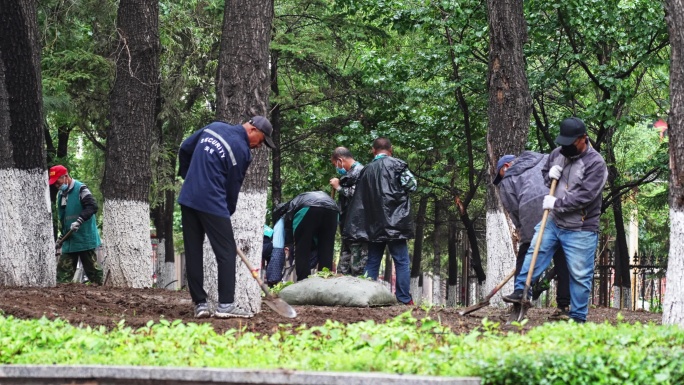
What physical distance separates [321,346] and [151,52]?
8869 mm

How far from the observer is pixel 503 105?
13.3 meters

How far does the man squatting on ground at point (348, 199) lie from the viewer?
13062mm

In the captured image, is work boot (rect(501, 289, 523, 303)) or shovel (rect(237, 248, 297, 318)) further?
work boot (rect(501, 289, 523, 303))

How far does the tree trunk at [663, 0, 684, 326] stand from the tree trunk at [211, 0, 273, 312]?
3.69 m

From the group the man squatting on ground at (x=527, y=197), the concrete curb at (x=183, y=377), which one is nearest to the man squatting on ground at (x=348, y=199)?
the man squatting on ground at (x=527, y=197)

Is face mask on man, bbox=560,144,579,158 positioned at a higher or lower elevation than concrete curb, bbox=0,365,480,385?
higher

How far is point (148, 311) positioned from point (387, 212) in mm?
3755

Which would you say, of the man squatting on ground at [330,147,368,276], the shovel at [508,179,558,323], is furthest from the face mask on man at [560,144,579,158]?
the man squatting on ground at [330,147,368,276]

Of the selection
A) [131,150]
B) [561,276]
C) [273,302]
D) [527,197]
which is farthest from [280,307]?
[131,150]

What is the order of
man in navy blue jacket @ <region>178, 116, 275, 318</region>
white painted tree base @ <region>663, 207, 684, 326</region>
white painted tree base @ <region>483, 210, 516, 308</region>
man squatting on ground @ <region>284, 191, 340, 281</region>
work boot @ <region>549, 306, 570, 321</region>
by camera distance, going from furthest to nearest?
man squatting on ground @ <region>284, 191, 340, 281</region>, white painted tree base @ <region>483, 210, 516, 308</region>, work boot @ <region>549, 306, 570, 321</region>, man in navy blue jacket @ <region>178, 116, 275, 318</region>, white painted tree base @ <region>663, 207, 684, 326</region>

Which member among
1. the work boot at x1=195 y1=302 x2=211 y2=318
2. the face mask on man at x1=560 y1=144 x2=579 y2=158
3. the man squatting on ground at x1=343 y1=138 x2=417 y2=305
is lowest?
the work boot at x1=195 y1=302 x2=211 y2=318

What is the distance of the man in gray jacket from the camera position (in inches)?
368

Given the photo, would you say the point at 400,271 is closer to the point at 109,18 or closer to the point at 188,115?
the point at 109,18

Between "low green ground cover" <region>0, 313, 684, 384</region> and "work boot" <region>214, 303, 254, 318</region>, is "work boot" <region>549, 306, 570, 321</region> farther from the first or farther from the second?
"work boot" <region>214, 303, 254, 318</region>
